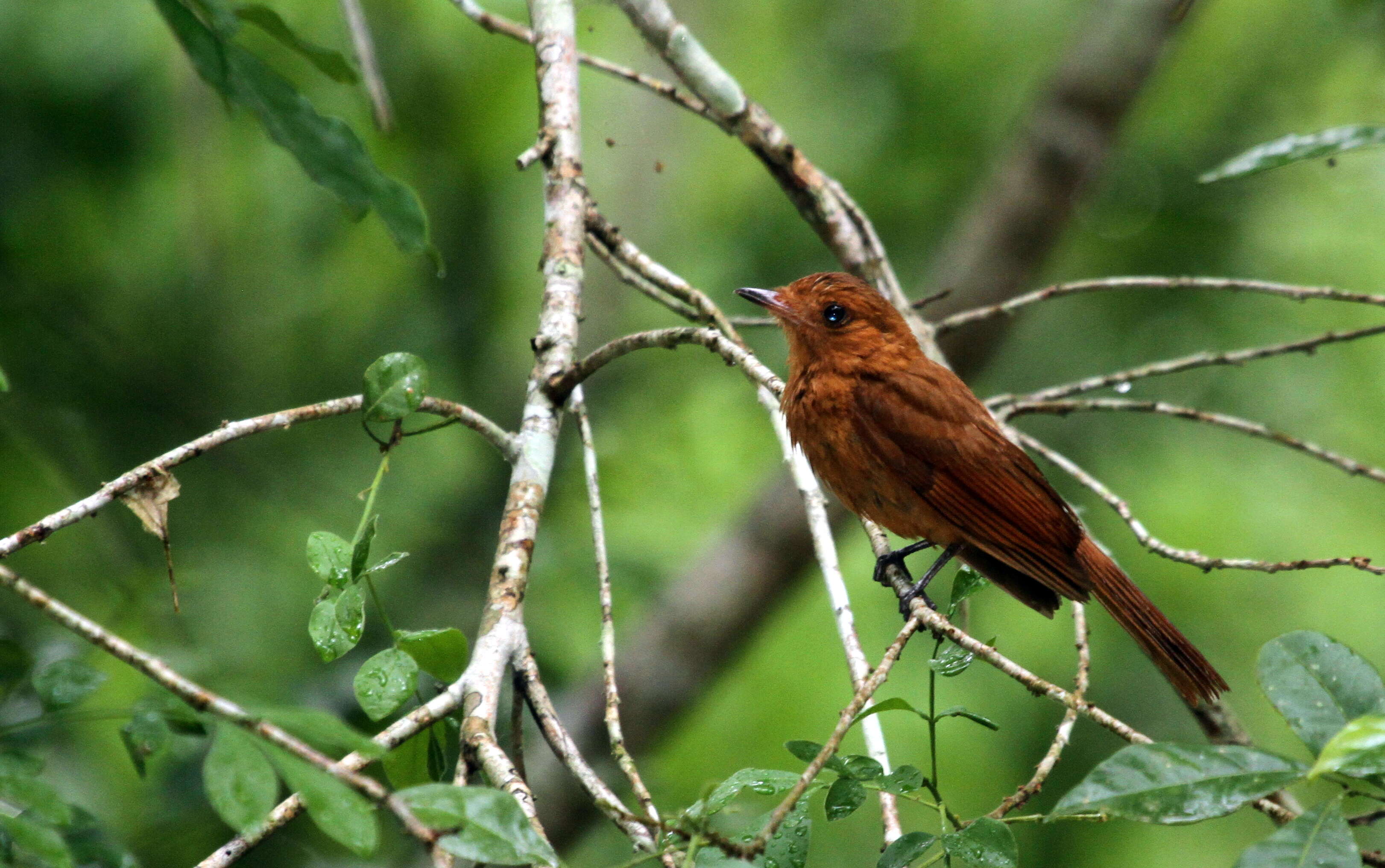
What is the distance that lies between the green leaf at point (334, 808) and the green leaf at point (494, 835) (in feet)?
0.29

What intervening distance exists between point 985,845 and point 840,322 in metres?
2.31

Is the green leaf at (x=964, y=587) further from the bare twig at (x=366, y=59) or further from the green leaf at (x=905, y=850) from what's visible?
the bare twig at (x=366, y=59)

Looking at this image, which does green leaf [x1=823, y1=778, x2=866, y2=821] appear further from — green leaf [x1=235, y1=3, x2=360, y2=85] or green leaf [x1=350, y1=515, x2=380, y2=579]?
green leaf [x1=235, y1=3, x2=360, y2=85]

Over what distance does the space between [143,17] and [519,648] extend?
4126 mm

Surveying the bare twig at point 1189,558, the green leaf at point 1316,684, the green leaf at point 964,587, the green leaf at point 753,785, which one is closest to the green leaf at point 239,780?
the green leaf at point 753,785

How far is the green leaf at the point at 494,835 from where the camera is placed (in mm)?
1454

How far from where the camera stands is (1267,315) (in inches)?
206

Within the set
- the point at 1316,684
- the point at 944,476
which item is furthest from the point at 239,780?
the point at 944,476

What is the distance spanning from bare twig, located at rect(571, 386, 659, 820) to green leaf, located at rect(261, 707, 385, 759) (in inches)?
17.1

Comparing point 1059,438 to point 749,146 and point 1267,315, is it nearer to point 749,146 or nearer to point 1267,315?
point 1267,315

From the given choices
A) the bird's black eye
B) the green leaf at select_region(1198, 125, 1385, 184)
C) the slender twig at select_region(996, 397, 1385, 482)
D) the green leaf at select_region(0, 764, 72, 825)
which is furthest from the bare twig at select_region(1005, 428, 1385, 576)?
the green leaf at select_region(0, 764, 72, 825)

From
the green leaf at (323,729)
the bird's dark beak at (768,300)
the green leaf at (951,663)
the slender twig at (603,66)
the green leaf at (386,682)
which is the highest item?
the slender twig at (603,66)

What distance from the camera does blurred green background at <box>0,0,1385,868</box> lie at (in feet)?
15.4

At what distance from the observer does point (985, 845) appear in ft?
5.76
